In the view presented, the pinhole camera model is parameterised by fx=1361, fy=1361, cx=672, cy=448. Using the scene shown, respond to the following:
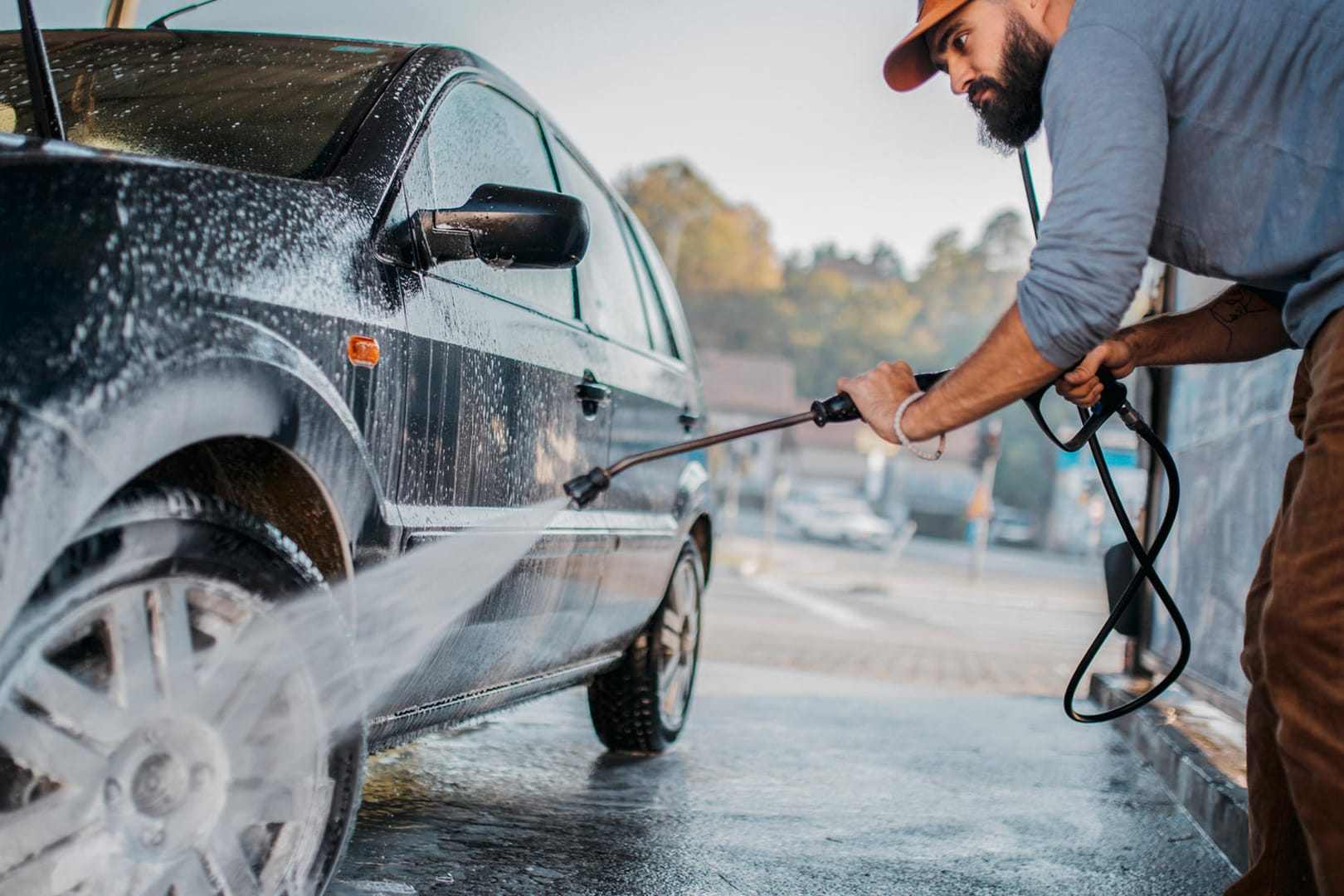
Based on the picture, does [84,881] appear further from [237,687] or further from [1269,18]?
[1269,18]

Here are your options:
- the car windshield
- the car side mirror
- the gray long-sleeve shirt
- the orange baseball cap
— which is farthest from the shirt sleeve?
the car windshield

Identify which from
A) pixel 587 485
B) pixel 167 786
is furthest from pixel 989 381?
pixel 167 786

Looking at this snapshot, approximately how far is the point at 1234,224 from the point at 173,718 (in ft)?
5.87

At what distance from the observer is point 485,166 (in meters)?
3.16

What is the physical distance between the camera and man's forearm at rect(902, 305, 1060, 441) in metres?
2.22

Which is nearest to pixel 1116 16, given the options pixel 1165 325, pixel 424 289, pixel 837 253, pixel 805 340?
pixel 1165 325

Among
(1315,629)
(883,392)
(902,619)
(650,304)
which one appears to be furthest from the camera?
(902,619)

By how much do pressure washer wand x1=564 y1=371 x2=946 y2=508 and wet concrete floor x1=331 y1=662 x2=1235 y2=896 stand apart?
2.86ft

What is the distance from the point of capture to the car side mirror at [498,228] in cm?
256

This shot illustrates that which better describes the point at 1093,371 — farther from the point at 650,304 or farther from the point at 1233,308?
the point at 650,304

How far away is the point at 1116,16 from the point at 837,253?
156818 mm

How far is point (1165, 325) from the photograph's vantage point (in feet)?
8.96

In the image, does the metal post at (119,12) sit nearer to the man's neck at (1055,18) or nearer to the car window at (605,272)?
the car window at (605,272)

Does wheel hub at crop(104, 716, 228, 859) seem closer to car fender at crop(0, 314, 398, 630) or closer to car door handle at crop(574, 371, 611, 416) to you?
car fender at crop(0, 314, 398, 630)
